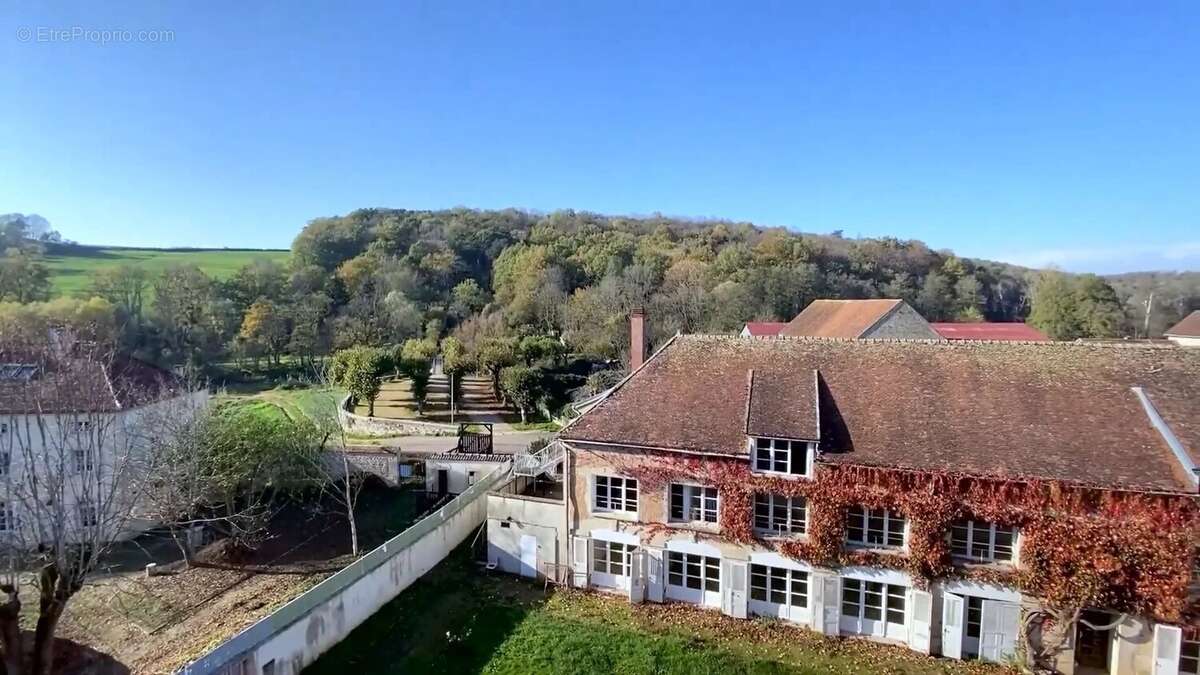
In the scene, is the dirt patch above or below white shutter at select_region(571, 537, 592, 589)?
below

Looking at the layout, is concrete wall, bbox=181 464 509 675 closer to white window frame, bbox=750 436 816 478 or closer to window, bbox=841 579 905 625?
white window frame, bbox=750 436 816 478

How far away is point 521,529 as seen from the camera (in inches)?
856

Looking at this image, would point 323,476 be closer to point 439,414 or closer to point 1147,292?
point 439,414

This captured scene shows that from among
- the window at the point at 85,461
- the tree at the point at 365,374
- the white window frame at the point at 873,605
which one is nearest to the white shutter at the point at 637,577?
the white window frame at the point at 873,605

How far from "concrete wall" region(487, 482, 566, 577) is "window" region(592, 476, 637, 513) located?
1.46 metres

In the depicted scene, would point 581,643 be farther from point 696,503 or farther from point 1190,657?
point 1190,657

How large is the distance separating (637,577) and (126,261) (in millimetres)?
95819

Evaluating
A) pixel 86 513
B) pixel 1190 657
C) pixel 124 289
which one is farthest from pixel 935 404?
pixel 124 289

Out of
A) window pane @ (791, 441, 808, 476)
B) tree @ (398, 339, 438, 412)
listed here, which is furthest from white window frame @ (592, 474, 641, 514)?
tree @ (398, 339, 438, 412)

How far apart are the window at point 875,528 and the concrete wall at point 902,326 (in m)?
21.8

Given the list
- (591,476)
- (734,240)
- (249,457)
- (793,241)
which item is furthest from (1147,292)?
(249,457)

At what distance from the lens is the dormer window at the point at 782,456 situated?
17969 mm

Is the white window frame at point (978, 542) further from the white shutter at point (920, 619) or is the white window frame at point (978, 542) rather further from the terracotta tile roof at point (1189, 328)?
the terracotta tile roof at point (1189, 328)

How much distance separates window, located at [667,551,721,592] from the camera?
63.3 ft
